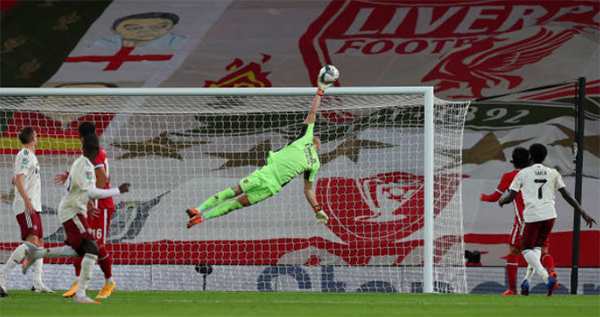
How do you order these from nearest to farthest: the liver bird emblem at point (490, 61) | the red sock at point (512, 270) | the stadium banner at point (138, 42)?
the red sock at point (512, 270)
the liver bird emblem at point (490, 61)
the stadium banner at point (138, 42)

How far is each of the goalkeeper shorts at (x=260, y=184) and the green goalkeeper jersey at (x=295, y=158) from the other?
Answer: 3.3 inches

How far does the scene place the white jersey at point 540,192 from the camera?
838cm

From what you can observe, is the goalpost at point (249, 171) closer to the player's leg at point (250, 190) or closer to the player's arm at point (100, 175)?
the player's leg at point (250, 190)

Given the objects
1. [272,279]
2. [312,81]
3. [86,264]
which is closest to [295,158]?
[86,264]

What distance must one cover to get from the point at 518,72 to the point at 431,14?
199 cm

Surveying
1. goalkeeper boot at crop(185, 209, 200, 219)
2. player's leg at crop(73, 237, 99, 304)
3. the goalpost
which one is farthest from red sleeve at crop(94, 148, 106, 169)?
the goalpost

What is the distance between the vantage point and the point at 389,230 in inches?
513

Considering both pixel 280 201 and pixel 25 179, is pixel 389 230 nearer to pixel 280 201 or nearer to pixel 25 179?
pixel 280 201

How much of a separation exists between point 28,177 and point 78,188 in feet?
6.54

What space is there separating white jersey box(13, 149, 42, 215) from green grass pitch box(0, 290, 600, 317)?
1068 millimetres

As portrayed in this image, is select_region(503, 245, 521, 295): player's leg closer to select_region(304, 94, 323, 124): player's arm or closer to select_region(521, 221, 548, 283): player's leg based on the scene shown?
select_region(521, 221, 548, 283): player's leg

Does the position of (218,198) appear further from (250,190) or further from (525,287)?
(525,287)

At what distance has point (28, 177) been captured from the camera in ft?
27.4

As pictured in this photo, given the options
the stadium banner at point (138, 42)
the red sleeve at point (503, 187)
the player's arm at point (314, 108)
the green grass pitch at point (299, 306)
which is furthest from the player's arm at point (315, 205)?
the stadium banner at point (138, 42)
